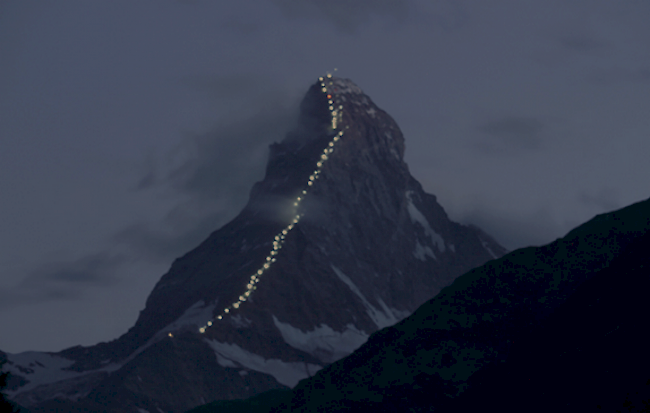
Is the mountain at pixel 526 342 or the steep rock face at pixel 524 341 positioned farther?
the steep rock face at pixel 524 341

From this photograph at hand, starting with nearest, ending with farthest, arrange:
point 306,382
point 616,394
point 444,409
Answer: point 616,394 → point 444,409 → point 306,382

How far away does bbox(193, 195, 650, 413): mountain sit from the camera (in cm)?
12212

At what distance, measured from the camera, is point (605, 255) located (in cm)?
17562

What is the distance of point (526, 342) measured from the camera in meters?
157

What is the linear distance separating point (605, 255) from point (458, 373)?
3428 centimetres

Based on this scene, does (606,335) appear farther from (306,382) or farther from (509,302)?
(306,382)

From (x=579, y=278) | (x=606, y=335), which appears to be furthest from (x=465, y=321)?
(x=606, y=335)

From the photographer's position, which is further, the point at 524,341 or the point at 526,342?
the point at 524,341

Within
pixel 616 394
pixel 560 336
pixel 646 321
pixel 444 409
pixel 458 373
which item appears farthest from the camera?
pixel 458 373

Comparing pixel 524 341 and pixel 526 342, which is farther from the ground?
pixel 524 341

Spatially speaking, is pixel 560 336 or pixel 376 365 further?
pixel 376 365

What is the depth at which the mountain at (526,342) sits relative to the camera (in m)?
122

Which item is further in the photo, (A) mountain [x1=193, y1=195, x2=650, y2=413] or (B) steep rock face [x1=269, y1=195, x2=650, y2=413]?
(B) steep rock face [x1=269, y1=195, x2=650, y2=413]

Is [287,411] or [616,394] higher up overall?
[287,411]
